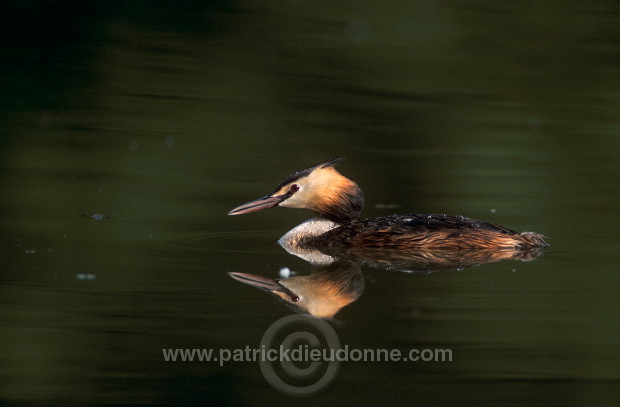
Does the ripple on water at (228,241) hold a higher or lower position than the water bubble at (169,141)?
lower

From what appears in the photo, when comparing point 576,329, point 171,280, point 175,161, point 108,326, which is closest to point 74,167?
point 175,161

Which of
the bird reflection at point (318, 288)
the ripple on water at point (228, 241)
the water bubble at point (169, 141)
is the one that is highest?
the water bubble at point (169, 141)

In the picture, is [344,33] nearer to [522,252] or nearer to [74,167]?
[74,167]

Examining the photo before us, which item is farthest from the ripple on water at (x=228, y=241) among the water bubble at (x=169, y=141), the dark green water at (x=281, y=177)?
the water bubble at (x=169, y=141)

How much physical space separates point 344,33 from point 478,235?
615 cm

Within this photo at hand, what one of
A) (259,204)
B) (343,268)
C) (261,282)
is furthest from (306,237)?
(261,282)

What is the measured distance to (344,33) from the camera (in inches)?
520

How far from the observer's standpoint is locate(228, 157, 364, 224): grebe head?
819cm

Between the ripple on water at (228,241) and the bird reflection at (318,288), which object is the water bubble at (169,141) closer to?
the ripple on water at (228,241)

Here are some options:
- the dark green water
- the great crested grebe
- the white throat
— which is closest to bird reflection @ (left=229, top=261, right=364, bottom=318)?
the dark green water

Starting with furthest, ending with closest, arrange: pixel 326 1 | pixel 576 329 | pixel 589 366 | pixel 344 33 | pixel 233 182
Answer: pixel 326 1 → pixel 344 33 → pixel 233 182 → pixel 576 329 → pixel 589 366

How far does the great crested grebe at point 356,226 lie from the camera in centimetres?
750

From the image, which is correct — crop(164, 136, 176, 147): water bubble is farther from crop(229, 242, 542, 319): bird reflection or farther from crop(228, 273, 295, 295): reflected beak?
crop(228, 273, 295, 295): reflected beak

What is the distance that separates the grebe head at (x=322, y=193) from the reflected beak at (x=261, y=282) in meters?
1.63
